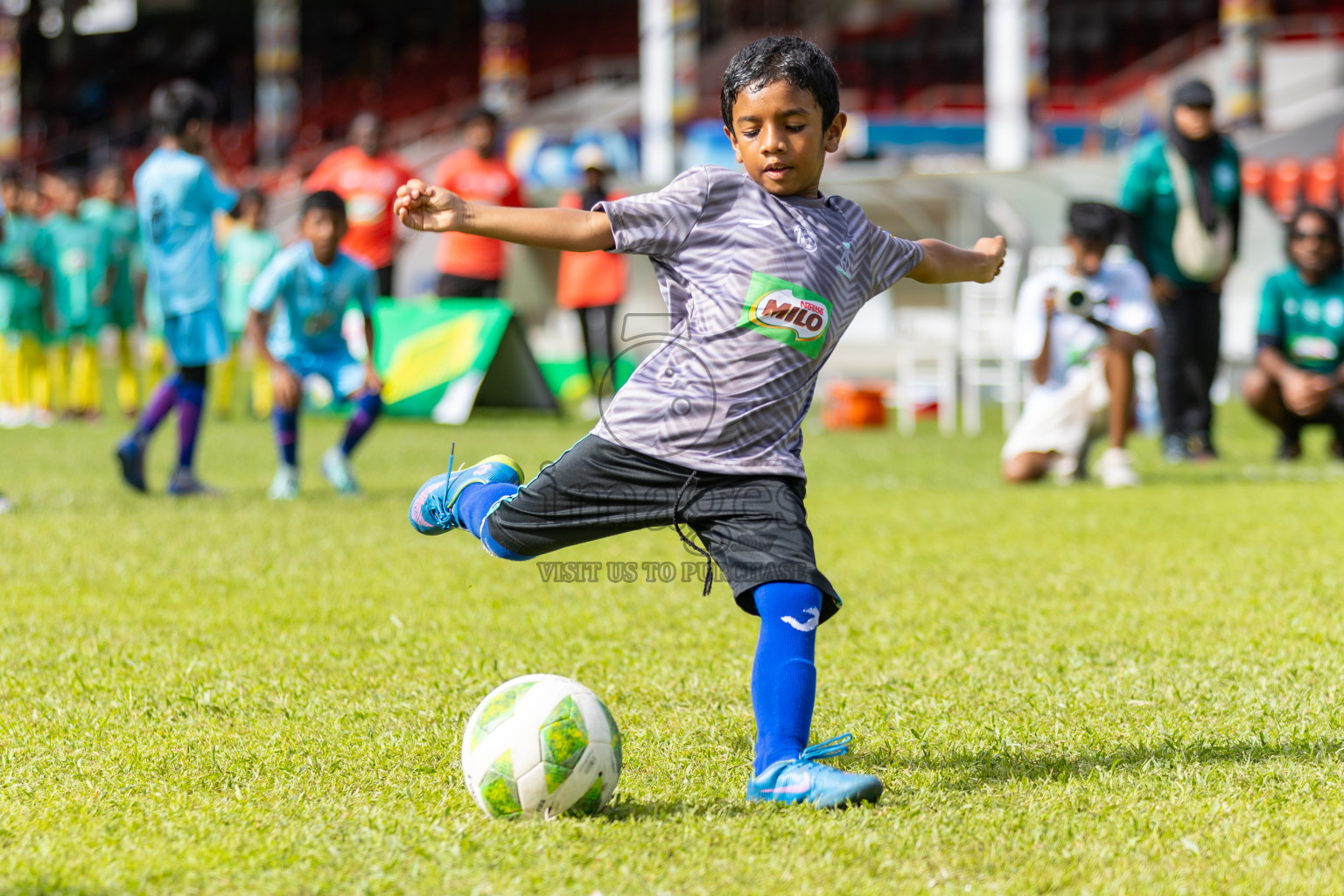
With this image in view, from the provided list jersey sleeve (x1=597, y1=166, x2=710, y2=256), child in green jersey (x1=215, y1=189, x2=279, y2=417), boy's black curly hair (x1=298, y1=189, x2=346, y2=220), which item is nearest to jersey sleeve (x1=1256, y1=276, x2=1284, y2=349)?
boy's black curly hair (x1=298, y1=189, x2=346, y2=220)

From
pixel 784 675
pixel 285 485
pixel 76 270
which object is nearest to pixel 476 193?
pixel 76 270

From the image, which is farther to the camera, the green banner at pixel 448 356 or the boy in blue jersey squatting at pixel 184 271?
the green banner at pixel 448 356

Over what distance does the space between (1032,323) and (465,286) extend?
5.36 metres

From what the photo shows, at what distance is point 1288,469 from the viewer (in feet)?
27.5

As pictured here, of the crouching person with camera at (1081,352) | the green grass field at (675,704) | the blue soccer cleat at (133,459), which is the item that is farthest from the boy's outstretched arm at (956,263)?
the blue soccer cleat at (133,459)

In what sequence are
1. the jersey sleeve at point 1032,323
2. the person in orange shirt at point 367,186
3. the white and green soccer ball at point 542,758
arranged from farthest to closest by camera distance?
the person in orange shirt at point 367,186
the jersey sleeve at point 1032,323
the white and green soccer ball at point 542,758

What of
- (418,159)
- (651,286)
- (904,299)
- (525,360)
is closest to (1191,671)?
(525,360)

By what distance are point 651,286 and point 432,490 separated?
1524cm

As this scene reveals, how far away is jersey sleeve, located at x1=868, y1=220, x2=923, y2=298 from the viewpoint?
3.12 metres

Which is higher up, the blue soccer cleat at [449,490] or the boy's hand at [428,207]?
the boy's hand at [428,207]

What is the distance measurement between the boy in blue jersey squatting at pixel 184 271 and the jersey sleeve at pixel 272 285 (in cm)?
30

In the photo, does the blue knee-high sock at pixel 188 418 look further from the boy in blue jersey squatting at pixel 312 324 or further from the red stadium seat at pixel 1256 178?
the red stadium seat at pixel 1256 178

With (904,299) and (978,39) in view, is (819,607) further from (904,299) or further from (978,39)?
(978,39)

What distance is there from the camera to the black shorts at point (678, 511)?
2836 millimetres
